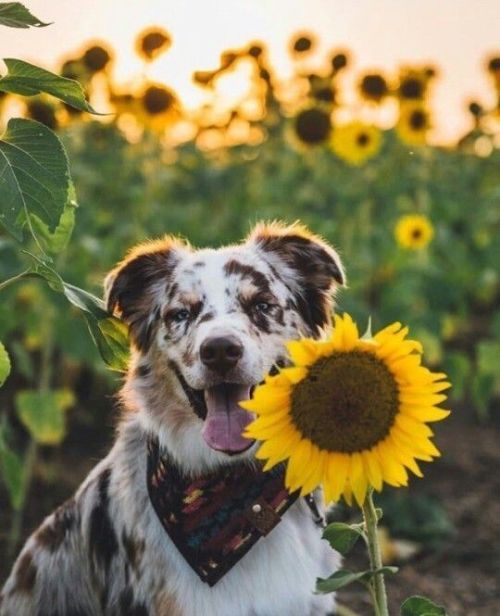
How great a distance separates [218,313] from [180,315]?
175 mm

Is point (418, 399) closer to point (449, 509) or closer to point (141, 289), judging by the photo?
point (141, 289)

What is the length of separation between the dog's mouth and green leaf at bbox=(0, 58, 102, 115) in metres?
0.95

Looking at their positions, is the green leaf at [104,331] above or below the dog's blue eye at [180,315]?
above

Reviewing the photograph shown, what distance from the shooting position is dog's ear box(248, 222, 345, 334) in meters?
3.60

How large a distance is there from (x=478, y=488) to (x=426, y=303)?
110cm

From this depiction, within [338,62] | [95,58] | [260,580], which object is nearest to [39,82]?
[260,580]

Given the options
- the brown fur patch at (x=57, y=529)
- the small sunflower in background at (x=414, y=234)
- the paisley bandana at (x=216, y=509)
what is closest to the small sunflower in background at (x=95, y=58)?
the small sunflower in background at (x=414, y=234)

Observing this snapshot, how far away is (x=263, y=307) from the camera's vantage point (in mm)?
3422

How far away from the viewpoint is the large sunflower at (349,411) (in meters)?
2.27

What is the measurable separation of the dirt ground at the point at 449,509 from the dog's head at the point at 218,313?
62.6 inches

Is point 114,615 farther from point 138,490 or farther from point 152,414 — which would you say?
point 152,414

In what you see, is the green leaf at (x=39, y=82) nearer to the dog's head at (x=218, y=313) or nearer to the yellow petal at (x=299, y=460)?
the dog's head at (x=218, y=313)

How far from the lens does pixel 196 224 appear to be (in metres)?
7.49

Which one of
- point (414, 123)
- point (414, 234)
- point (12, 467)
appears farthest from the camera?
point (414, 123)
